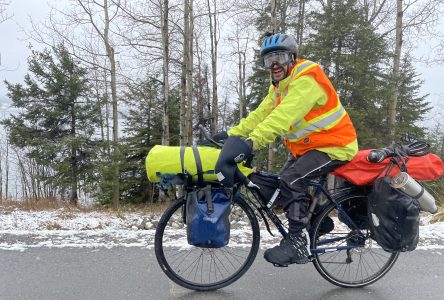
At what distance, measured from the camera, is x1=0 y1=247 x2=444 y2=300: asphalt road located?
10.9 feet

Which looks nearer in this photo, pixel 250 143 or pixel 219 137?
pixel 250 143

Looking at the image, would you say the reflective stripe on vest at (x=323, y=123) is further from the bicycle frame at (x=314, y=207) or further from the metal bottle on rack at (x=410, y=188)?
the metal bottle on rack at (x=410, y=188)

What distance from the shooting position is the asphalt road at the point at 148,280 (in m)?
3.32

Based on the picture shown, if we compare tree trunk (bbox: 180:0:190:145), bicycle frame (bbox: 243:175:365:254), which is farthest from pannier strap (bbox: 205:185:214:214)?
tree trunk (bbox: 180:0:190:145)

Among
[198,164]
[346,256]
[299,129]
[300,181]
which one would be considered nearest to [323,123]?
[299,129]

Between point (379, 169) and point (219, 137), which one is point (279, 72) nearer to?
point (219, 137)

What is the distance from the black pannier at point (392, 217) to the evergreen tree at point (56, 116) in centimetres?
1769

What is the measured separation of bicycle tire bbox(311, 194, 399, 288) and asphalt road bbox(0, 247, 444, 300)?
98mm

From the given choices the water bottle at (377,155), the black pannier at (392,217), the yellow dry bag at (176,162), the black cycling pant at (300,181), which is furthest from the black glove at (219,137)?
the black pannier at (392,217)

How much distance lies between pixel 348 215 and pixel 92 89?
20.3 m

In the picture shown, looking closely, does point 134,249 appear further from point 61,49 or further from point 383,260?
point 61,49

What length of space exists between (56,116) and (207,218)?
19.7m

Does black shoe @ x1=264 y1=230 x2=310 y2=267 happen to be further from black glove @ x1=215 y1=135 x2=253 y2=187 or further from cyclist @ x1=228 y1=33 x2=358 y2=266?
black glove @ x1=215 y1=135 x2=253 y2=187

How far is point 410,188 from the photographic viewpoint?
303cm
